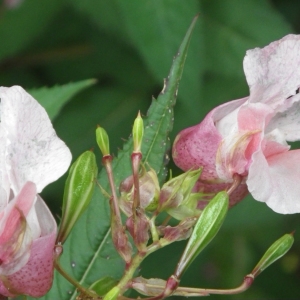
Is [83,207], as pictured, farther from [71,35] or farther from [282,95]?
[71,35]

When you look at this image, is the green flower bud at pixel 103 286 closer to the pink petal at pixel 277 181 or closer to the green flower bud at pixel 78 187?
the green flower bud at pixel 78 187

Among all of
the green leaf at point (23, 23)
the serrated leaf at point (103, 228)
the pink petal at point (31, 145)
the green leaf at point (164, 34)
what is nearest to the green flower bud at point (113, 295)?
the pink petal at point (31, 145)

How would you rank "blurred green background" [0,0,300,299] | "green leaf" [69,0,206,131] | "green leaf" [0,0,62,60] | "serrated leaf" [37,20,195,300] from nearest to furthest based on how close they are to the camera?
1. "serrated leaf" [37,20,195,300]
2. "green leaf" [69,0,206,131]
3. "blurred green background" [0,0,300,299]
4. "green leaf" [0,0,62,60]

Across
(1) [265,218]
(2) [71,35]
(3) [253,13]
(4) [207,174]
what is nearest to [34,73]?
(2) [71,35]

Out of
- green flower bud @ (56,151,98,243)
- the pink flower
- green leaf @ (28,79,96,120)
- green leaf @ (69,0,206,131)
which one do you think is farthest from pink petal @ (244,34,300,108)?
green leaf @ (69,0,206,131)

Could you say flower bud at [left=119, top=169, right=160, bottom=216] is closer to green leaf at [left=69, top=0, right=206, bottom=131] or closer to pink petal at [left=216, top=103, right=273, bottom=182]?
pink petal at [left=216, top=103, right=273, bottom=182]

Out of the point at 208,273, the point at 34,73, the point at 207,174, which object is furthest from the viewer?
the point at 208,273
